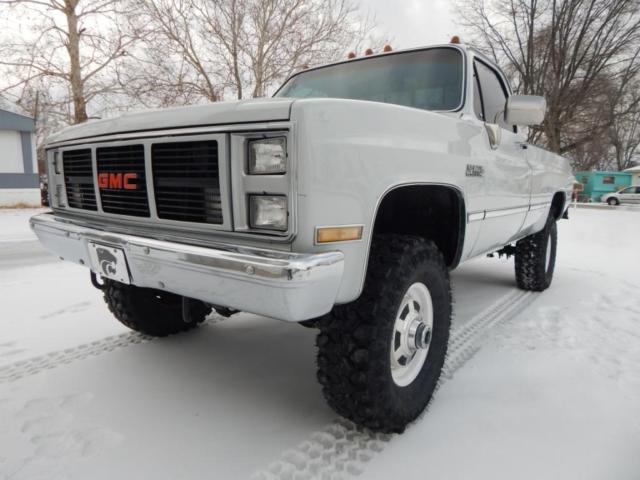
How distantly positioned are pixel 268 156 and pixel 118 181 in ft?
3.03

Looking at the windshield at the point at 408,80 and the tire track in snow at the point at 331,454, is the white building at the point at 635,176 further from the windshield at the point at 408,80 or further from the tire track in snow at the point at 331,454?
the tire track in snow at the point at 331,454

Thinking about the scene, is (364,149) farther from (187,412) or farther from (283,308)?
(187,412)

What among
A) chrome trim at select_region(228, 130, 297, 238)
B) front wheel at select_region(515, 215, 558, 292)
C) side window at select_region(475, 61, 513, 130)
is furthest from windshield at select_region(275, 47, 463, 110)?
front wheel at select_region(515, 215, 558, 292)

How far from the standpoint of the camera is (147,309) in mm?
2920

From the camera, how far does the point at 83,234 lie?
2021mm

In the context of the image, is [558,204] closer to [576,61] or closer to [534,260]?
[534,260]

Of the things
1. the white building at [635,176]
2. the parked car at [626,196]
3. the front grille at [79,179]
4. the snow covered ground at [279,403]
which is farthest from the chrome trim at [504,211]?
the white building at [635,176]

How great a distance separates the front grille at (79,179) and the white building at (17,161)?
16.6 m

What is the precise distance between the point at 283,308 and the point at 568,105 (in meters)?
25.1

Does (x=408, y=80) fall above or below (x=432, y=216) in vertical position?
above

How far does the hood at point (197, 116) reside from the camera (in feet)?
4.94

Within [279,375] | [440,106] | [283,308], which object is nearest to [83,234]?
[283,308]

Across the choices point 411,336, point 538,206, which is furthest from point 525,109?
point 411,336

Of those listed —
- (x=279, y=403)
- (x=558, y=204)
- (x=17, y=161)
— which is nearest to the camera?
(x=279, y=403)
